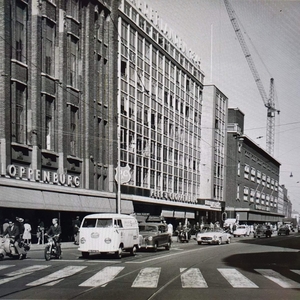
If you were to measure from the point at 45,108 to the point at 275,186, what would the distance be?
4184 inches

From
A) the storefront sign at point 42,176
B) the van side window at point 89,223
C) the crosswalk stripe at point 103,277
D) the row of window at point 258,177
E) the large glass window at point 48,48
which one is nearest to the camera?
the crosswalk stripe at point 103,277

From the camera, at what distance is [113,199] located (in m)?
42.4

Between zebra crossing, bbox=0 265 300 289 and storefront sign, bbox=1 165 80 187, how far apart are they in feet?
38.5

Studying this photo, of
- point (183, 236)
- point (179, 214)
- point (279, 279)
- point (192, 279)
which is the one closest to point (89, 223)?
point (192, 279)

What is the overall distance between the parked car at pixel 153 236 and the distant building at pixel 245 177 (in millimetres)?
48652

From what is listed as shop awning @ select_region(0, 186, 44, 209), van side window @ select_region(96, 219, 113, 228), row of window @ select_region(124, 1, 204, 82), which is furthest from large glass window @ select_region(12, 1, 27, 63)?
row of window @ select_region(124, 1, 204, 82)

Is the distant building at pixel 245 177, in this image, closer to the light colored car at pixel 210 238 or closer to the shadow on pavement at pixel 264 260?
the light colored car at pixel 210 238

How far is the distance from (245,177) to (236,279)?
8431 cm

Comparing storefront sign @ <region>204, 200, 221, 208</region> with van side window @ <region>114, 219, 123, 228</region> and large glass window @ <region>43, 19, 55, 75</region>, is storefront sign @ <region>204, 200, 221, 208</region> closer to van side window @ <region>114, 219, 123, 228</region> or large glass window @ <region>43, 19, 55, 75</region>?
large glass window @ <region>43, 19, 55, 75</region>

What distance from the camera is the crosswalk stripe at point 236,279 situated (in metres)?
13.5

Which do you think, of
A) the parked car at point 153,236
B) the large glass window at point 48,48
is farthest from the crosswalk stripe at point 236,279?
the large glass window at point 48,48

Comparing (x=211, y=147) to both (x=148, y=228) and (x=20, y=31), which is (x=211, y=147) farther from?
(x=20, y=31)

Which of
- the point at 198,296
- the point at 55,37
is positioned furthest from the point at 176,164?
the point at 198,296

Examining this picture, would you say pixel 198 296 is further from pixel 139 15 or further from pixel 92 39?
pixel 139 15
